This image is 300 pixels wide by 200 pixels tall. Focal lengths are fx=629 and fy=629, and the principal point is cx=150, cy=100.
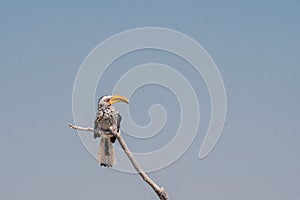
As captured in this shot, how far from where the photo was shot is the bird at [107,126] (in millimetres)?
15688

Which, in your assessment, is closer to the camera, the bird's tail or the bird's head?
the bird's tail

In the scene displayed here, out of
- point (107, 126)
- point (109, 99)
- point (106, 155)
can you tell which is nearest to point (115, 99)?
point (109, 99)

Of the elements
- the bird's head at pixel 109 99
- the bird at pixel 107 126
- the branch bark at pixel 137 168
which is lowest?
the branch bark at pixel 137 168

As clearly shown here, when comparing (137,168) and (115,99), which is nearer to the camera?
(137,168)

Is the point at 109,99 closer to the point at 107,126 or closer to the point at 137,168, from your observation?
the point at 107,126

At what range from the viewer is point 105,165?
51.6ft

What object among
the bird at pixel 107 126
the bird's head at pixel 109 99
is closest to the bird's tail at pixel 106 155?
the bird at pixel 107 126

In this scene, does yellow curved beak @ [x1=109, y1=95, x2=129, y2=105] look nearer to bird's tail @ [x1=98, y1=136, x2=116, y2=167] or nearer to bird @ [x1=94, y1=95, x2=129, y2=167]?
bird @ [x1=94, y1=95, x2=129, y2=167]

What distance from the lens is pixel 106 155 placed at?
51.6ft

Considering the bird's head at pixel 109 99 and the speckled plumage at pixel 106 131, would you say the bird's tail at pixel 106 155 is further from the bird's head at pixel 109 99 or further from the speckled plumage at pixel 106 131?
the bird's head at pixel 109 99

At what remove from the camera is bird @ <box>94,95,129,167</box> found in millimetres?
15688

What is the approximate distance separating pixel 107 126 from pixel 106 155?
725mm

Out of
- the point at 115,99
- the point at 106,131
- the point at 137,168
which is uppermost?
the point at 115,99

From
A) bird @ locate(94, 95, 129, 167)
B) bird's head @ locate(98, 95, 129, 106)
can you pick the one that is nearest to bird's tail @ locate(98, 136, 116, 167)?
bird @ locate(94, 95, 129, 167)
